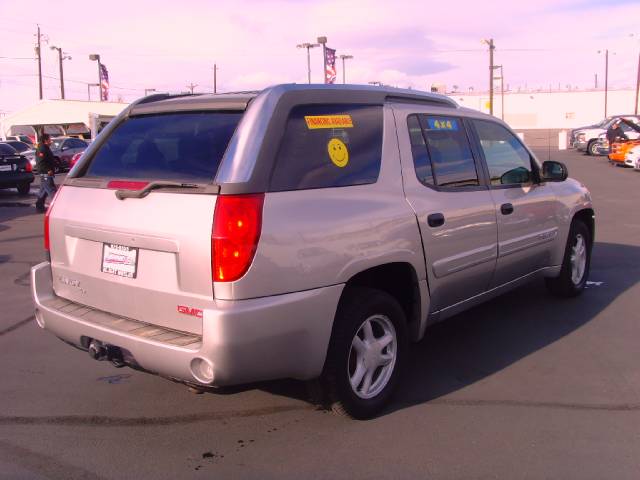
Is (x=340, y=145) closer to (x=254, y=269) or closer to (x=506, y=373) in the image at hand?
(x=254, y=269)

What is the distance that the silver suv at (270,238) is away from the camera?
124 inches

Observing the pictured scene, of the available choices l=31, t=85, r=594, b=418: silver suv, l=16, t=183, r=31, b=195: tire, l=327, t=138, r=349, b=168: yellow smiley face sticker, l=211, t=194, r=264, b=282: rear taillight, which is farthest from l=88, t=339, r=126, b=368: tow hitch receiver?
l=16, t=183, r=31, b=195: tire

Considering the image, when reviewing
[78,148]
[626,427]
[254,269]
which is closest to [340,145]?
[254,269]

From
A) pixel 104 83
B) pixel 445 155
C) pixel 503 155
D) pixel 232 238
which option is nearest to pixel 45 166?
pixel 503 155

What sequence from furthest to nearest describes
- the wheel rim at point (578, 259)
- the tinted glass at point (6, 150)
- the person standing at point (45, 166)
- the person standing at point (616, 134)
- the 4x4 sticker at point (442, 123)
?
the person standing at point (616, 134) → the tinted glass at point (6, 150) → the person standing at point (45, 166) → the wheel rim at point (578, 259) → the 4x4 sticker at point (442, 123)

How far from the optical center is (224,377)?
3.16 metres

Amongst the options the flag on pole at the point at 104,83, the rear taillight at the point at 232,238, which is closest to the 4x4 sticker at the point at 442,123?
the rear taillight at the point at 232,238

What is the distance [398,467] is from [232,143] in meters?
1.89

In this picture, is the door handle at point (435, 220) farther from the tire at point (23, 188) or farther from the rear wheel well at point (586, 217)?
the tire at point (23, 188)

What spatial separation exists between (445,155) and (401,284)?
1.01 meters

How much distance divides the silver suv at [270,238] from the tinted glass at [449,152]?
17 mm

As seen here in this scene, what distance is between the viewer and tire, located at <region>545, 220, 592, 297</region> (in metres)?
6.24

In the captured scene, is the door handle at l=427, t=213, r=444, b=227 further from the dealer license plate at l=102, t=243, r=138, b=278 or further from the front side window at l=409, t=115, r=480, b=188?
the dealer license plate at l=102, t=243, r=138, b=278

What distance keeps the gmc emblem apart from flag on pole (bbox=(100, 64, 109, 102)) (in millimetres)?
50010
